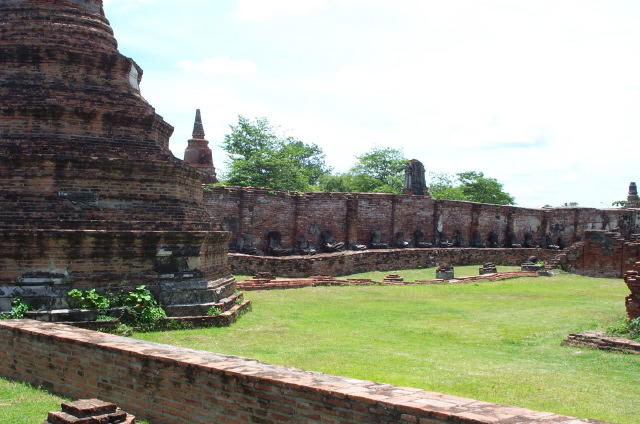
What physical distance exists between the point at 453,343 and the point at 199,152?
24.4 metres

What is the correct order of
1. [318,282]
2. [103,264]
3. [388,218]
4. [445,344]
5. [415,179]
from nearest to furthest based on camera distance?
[445,344]
[103,264]
[318,282]
[388,218]
[415,179]

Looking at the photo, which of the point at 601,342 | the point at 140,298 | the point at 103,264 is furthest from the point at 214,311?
the point at 601,342

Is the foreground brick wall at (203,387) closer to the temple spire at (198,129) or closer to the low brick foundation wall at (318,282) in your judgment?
the low brick foundation wall at (318,282)

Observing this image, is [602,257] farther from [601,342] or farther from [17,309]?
[17,309]

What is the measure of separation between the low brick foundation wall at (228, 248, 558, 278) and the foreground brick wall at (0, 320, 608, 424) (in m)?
11.1

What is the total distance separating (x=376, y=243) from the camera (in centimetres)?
2592

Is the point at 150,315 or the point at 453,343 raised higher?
the point at 150,315

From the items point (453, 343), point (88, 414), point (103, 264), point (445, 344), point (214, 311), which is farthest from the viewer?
point (214, 311)

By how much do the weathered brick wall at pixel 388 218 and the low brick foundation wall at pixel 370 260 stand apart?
165 centimetres

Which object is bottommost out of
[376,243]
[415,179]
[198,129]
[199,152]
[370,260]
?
[370,260]

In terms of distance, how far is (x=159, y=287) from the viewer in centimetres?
1039

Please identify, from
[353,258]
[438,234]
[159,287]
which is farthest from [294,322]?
[438,234]

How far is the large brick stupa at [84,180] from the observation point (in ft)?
32.1

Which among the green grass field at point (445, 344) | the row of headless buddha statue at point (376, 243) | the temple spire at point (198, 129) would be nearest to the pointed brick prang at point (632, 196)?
the row of headless buddha statue at point (376, 243)
